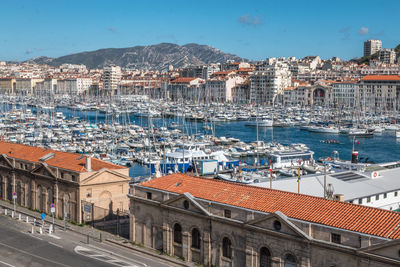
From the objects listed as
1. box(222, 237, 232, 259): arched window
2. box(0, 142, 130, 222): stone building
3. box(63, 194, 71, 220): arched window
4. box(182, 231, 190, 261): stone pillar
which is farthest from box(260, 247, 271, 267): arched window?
box(63, 194, 71, 220): arched window

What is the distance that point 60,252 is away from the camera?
24203mm

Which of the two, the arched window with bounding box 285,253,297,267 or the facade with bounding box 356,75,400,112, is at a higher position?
the facade with bounding box 356,75,400,112

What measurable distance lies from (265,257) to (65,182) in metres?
14.9

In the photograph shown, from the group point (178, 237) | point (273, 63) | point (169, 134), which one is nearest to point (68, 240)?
point (178, 237)

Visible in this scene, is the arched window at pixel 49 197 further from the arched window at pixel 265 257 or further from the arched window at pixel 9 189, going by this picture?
the arched window at pixel 265 257

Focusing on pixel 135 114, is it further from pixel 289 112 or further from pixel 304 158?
pixel 304 158

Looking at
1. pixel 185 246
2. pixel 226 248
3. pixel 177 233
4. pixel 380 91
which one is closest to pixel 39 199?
pixel 177 233

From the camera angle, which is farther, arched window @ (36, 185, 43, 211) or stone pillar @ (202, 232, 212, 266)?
arched window @ (36, 185, 43, 211)

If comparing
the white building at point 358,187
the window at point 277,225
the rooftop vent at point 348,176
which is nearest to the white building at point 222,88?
the rooftop vent at point 348,176

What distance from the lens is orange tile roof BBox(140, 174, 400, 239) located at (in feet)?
58.1

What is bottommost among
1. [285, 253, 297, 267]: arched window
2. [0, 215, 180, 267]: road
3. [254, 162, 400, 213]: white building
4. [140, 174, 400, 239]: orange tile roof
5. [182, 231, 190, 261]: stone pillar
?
[0, 215, 180, 267]: road

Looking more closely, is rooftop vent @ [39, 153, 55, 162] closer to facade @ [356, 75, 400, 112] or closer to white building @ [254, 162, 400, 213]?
white building @ [254, 162, 400, 213]

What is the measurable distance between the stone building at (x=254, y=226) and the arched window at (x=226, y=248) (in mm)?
42

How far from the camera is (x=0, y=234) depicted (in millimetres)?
27500
